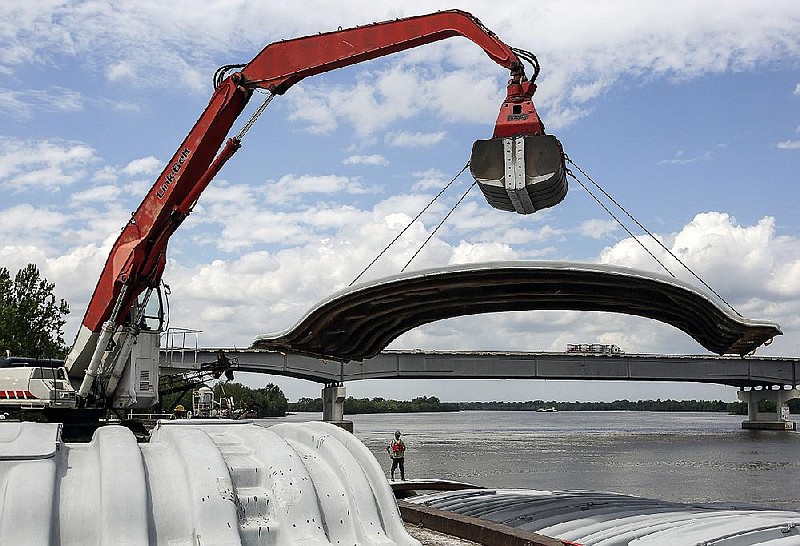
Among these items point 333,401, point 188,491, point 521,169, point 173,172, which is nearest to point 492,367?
point 333,401

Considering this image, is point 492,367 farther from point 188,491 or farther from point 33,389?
point 188,491

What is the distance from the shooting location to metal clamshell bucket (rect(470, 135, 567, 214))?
11.6 m

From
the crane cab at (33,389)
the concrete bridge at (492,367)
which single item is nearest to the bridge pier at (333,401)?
the concrete bridge at (492,367)

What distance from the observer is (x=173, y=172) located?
56.3 feet

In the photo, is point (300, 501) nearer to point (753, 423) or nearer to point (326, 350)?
point (326, 350)

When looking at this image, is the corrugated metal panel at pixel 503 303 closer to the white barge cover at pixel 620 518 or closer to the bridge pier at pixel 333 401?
the white barge cover at pixel 620 518

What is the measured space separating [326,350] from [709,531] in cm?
995

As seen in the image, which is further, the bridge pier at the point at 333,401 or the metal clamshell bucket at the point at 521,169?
the bridge pier at the point at 333,401

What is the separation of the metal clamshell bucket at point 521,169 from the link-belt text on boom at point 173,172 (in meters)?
7.42

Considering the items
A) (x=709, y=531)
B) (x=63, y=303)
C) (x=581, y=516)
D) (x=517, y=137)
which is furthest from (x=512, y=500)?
(x=63, y=303)

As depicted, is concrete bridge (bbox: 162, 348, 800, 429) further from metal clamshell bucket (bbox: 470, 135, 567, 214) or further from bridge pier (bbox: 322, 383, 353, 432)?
metal clamshell bucket (bbox: 470, 135, 567, 214)

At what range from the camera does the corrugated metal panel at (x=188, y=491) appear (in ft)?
15.6

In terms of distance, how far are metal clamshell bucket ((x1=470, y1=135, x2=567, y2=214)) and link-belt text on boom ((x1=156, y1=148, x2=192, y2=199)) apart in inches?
292

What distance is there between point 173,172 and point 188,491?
1281cm
